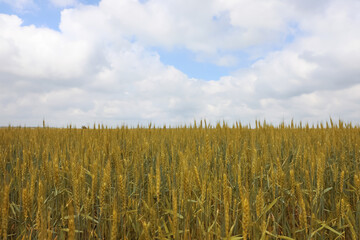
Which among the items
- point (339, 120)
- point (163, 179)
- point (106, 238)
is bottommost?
point (106, 238)

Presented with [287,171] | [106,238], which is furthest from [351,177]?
[106,238]

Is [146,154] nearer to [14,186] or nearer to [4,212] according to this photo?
[14,186]

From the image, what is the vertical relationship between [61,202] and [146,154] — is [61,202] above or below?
below

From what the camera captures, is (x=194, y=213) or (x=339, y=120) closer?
(x=194, y=213)

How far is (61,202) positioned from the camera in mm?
2367

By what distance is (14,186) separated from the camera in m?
2.65

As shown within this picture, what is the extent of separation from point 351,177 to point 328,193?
49cm

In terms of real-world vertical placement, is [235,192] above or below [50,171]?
below

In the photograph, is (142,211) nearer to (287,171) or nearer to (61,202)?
(61,202)

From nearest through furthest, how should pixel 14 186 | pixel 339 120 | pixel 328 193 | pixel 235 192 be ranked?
pixel 235 192
pixel 328 193
pixel 14 186
pixel 339 120

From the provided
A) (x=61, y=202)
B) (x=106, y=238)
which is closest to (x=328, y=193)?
(x=106, y=238)

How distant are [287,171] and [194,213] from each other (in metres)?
1.20

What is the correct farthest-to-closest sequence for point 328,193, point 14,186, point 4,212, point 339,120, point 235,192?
point 339,120 → point 14,186 → point 328,193 → point 235,192 → point 4,212

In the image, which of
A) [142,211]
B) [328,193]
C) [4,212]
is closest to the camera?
[4,212]
